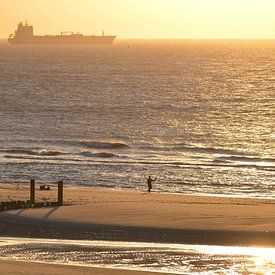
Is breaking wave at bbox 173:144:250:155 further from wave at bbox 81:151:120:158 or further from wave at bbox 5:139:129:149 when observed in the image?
wave at bbox 81:151:120:158

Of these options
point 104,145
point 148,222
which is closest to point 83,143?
point 104,145

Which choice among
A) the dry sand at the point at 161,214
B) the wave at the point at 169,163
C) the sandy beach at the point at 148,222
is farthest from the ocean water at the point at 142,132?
the sandy beach at the point at 148,222

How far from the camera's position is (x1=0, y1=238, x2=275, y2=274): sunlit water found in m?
17.1

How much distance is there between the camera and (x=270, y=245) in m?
20.1

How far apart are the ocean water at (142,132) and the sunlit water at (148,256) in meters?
17.0

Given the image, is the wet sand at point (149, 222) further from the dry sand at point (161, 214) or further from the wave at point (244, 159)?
the wave at point (244, 159)

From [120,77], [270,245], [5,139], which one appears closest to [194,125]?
[5,139]

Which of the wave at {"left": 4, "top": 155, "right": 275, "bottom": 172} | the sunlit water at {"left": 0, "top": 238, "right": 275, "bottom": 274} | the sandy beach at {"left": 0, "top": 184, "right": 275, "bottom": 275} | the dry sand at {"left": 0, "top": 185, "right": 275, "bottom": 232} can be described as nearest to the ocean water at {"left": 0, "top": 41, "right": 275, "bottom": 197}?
the wave at {"left": 4, "top": 155, "right": 275, "bottom": 172}

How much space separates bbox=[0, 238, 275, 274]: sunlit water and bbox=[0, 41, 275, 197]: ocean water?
1696 centimetres

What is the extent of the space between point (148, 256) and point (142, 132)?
47661 mm

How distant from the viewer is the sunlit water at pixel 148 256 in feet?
56.0

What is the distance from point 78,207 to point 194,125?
46148mm

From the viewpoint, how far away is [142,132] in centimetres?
Result: 6581

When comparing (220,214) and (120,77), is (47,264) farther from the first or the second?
(120,77)
